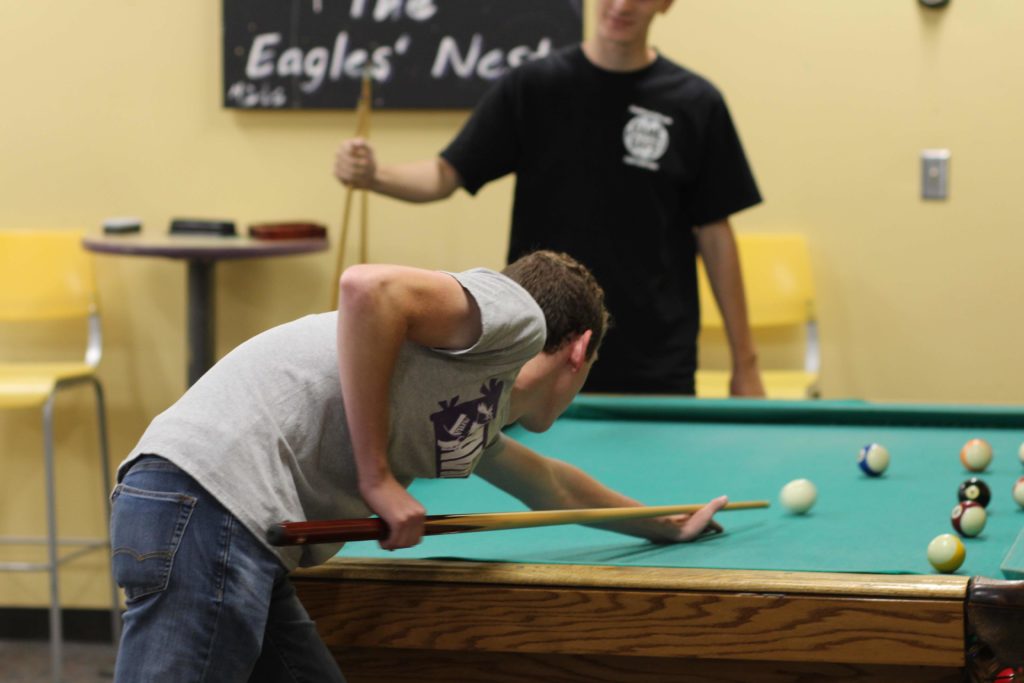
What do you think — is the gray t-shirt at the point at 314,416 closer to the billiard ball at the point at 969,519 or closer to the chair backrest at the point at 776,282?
the billiard ball at the point at 969,519

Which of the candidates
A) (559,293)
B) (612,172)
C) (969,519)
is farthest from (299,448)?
(612,172)

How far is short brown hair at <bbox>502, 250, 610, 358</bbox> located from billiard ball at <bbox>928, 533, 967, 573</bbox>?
1.51ft

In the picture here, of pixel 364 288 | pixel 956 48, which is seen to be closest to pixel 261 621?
pixel 364 288

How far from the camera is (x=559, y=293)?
1.53 meters

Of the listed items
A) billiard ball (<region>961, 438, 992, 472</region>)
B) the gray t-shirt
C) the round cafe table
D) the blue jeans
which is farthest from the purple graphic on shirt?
the round cafe table

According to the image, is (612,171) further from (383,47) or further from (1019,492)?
(1019,492)

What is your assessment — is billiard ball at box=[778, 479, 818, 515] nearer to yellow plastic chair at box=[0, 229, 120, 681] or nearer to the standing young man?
the standing young man

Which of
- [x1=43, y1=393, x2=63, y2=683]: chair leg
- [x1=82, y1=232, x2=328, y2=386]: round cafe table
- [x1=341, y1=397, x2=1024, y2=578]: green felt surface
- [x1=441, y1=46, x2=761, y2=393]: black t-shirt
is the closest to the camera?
[x1=341, y1=397, x2=1024, y2=578]: green felt surface

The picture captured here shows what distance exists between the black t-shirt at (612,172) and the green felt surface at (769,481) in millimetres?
422

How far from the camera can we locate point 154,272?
12.9 ft

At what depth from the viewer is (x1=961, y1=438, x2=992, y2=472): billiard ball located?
2137 millimetres

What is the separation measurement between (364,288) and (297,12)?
2651mm

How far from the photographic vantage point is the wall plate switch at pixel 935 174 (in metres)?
3.68

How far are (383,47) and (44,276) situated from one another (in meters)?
1.14
